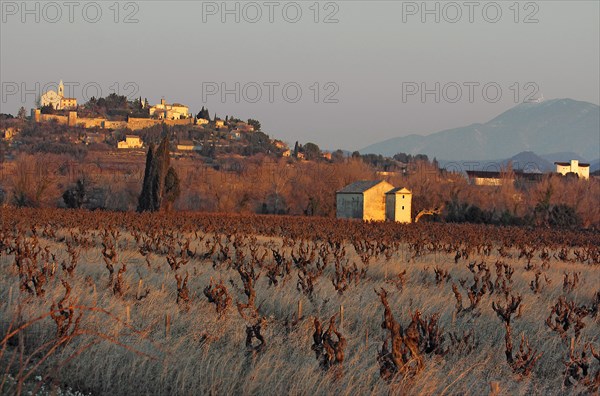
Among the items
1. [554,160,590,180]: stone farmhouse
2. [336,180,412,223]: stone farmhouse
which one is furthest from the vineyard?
[554,160,590,180]: stone farmhouse

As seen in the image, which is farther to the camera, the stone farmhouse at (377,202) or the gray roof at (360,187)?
the gray roof at (360,187)

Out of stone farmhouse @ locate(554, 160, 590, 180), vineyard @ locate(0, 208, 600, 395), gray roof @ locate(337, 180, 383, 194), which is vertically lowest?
vineyard @ locate(0, 208, 600, 395)

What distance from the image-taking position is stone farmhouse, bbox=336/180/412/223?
55.7 metres

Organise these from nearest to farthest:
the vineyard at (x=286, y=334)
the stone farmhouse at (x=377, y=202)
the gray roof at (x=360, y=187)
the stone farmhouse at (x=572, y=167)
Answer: the vineyard at (x=286, y=334) < the stone farmhouse at (x=377, y=202) < the gray roof at (x=360, y=187) < the stone farmhouse at (x=572, y=167)

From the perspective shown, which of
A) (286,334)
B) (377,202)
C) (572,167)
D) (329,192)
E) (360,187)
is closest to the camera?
(286,334)

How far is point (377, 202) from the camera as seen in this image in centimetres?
5647

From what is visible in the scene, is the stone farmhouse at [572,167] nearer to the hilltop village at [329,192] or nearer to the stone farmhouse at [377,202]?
the hilltop village at [329,192]

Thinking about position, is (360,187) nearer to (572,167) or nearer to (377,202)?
(377,202)

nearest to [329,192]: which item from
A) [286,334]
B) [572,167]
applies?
[286,334]

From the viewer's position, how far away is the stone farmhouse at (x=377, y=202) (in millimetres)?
55719

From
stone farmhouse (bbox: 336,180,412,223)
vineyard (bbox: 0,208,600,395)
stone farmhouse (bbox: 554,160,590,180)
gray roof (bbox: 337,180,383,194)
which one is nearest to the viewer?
vineyard (bbox: 0,208,600,395)

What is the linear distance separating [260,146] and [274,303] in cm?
14210

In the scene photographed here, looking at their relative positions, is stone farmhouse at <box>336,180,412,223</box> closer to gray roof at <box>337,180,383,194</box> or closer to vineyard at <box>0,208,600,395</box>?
gray roof at <box>337,180,383,194</box>

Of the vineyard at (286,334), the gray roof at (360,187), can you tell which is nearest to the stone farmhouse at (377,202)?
the gray roof at (360,187)
